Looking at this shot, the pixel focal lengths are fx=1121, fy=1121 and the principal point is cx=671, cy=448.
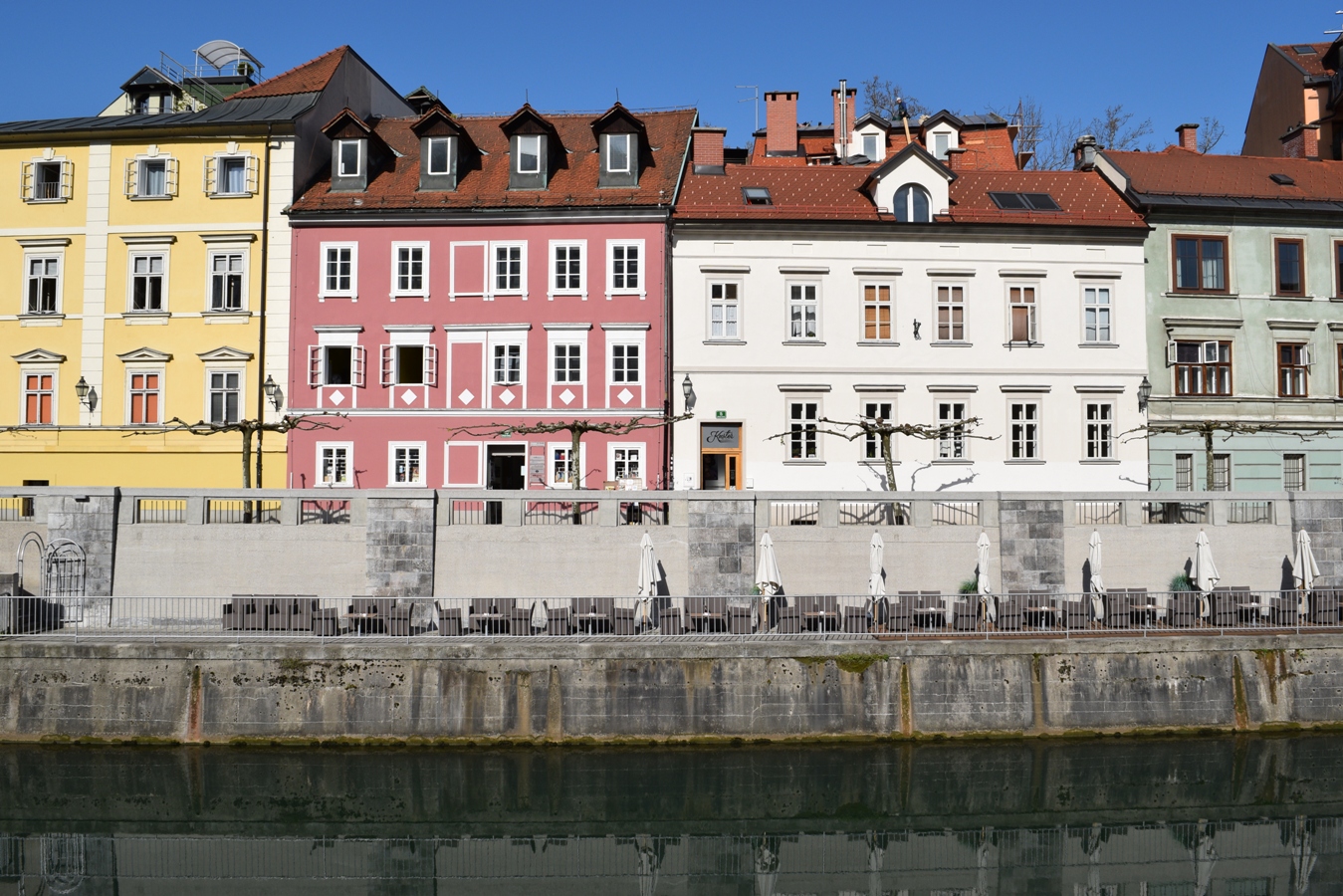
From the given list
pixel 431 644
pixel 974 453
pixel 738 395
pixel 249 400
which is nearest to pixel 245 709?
pixel 431 644

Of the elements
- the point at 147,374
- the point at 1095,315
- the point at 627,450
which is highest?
the point at 1095,315

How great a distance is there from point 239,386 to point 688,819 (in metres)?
20.6

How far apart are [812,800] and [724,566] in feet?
21.1

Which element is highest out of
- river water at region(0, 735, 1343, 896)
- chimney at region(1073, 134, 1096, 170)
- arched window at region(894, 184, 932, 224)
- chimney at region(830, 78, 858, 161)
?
chimney at region(830, 78, 858, 161)

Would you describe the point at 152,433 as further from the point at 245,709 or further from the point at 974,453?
the point at 974,453

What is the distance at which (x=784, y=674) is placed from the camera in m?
20.6

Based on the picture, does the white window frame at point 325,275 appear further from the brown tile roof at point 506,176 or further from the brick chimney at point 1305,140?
the brick chimney at point 1305,140

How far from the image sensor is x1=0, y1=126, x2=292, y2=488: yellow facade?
32.3m

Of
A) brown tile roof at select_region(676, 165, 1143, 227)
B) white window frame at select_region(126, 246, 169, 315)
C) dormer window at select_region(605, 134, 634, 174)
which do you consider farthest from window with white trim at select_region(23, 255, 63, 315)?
brown tile roof at select_region(676, 165, 1143, 227)

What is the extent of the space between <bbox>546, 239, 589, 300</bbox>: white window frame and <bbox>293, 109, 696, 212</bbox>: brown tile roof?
42.8 inches

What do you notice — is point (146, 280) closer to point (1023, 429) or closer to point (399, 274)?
point (399, 274)

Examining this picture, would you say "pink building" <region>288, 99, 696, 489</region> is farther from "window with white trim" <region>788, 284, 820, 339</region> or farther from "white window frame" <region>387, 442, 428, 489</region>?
"window with white trim" <region>788, 284, 820, 339</region>

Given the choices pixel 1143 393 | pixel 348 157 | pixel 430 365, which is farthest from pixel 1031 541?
pixel 348 157

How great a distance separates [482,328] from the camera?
31859mm
